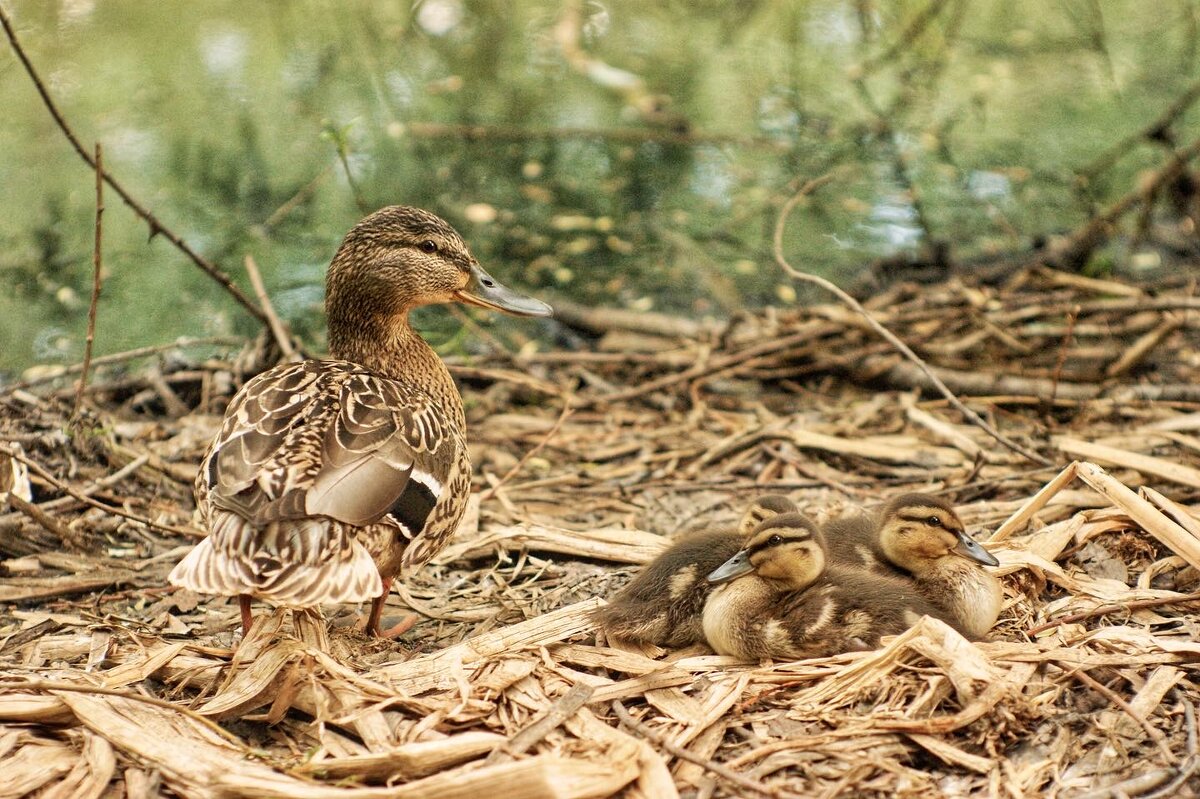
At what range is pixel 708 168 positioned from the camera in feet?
28.4

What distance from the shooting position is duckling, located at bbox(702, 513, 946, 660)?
318cm

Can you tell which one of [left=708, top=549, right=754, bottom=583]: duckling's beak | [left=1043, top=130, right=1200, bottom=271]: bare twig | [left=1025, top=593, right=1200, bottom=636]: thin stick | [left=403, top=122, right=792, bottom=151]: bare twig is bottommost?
[left=403, top=122, right=792, bottom=151]: bare twig

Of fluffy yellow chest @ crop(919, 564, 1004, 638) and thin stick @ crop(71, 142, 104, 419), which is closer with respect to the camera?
fluffy yellow chest @ crop(919, 564, 1004, 638)

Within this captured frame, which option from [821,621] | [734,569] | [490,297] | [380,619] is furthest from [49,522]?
[821,621]

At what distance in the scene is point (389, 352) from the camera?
4062 millimetres

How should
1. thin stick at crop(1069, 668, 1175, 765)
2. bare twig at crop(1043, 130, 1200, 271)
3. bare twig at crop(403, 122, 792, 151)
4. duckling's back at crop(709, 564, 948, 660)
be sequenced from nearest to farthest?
thin stick at crop(1069, 668, 1175, 765) → duckling's back at crop(709, 564, 948, 660) → bare twig at crop(1043, 130, 1200, 271) → bare twig at crop(403, 122, 792, 151)

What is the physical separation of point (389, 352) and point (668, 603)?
130 cm

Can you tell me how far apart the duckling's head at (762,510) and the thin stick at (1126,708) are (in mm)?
886

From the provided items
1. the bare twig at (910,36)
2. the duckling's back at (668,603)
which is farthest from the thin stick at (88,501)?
the bare twig at (910,36)

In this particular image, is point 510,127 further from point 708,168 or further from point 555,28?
point 555,28

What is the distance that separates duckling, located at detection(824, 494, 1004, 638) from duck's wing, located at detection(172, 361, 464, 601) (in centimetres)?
127

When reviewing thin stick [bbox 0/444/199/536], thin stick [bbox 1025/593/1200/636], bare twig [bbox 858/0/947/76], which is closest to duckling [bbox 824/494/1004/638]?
thin stick [bbox 1025/593/1200/636]

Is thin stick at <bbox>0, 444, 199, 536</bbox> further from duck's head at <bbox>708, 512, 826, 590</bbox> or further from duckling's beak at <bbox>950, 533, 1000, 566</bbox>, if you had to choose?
duckling's beak at <bbox>950, 533, 1000, 566</bbox>

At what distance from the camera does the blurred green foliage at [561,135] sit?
7.14 metres
